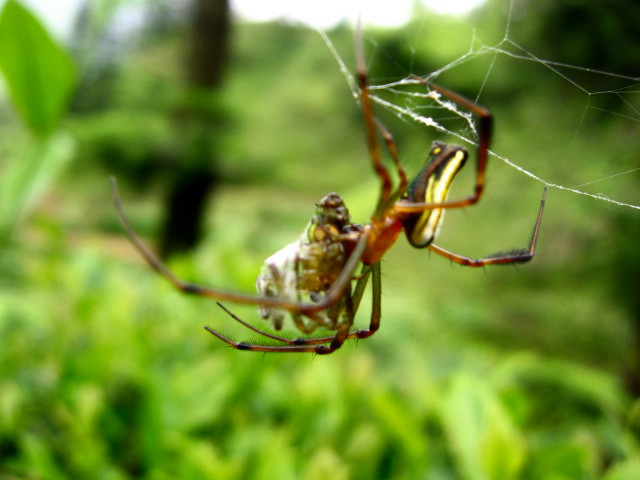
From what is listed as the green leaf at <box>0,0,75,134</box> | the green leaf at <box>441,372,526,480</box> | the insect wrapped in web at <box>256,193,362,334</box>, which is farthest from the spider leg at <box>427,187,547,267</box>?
the green leaf at <box>0,0,75,134</box>

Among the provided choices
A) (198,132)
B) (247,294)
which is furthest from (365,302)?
(247,294)

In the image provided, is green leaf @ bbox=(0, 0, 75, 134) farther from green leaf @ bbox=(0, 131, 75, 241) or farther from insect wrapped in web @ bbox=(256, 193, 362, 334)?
insect wrapped in web @ bbox=(256, 193, 362, 334)

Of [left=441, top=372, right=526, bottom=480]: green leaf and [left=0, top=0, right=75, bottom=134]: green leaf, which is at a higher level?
[left=0, top=0, right=75, bottom=134]: green leaf

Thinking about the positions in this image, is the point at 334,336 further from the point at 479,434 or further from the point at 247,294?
the point at 479,434

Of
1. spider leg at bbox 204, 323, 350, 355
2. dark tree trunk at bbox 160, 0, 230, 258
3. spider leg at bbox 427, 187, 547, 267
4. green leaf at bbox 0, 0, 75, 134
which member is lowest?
dark tree trunk at bbox 160, 0, 230, 258

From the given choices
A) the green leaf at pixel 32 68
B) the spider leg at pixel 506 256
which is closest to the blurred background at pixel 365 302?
the green leaf at pixel 32 68

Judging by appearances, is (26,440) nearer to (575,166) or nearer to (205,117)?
(575,166)
